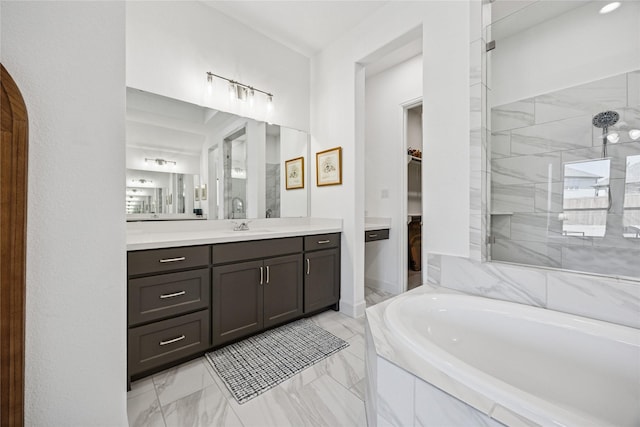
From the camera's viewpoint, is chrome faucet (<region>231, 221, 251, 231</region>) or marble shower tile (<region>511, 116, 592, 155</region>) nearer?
marble shower tile (<region>511, 116, 592, 155</region>)

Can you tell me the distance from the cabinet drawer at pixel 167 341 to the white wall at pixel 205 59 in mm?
1722

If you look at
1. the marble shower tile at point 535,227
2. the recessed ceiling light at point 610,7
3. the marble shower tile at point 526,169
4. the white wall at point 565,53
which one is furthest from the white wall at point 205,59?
the recessed ceiling light at point 610,7

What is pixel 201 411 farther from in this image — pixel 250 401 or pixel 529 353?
pixel 529 353

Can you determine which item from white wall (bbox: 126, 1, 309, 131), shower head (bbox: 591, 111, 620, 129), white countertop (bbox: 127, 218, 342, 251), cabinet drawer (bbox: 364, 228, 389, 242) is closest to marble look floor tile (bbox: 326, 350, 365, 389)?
white countertop (bbox: 127, 218, 342, 251)

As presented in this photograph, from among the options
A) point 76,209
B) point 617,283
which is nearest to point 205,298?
point 76,209

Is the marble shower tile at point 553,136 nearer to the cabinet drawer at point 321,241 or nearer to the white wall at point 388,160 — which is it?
the white wall at point 388,160

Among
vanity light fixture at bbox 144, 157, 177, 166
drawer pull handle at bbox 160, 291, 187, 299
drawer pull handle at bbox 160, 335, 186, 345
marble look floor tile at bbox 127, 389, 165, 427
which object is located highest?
vanity light fixture at bbox 144, 157, 177, 166

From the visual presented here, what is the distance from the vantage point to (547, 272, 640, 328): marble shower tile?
3.58 feet

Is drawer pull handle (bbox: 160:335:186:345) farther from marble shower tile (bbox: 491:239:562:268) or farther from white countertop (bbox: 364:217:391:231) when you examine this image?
marble shower tile (bbox: 491:239:562:268)

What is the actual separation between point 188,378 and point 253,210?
1.45 m

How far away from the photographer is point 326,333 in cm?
208

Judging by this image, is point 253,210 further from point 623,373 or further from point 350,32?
point 623,373

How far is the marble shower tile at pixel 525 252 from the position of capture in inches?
59.4

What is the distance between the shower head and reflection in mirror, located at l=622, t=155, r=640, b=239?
0.24 m
